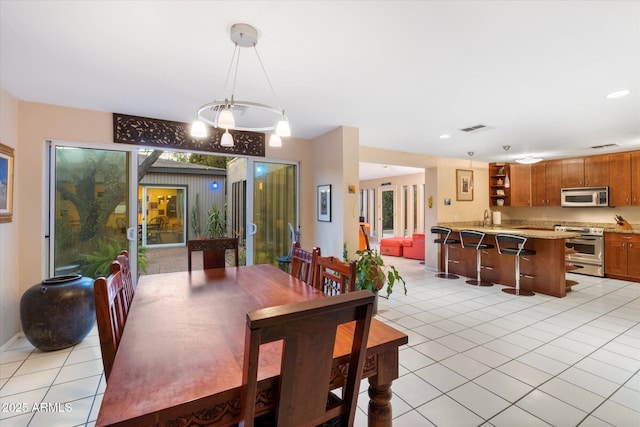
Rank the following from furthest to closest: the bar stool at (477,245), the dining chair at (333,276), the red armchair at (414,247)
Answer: the red armchair at (414,247) → the bar stool at (477,245) → the dining chair at (333,276)

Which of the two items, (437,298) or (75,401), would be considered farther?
(437,298)

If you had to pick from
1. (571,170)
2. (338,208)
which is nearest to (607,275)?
(571,170)

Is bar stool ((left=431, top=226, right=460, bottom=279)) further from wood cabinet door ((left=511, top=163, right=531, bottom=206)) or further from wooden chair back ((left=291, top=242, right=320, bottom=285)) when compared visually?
wooden chair back ((left=291, top=242, right=320, bottom=285))

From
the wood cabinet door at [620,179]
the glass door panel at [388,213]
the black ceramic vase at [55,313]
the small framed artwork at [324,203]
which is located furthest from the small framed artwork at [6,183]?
the glass door panel at [388,213]

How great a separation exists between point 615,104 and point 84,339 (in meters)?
5.94

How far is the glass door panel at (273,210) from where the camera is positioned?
453 centimetres

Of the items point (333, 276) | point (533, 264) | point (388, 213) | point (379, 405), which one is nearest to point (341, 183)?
point (333, 276)

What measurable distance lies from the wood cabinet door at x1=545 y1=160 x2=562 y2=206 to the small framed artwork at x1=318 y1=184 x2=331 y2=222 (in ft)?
17.2

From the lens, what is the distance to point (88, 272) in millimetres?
3520

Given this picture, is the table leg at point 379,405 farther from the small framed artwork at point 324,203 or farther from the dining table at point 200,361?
the small framed artwork at point 324,203

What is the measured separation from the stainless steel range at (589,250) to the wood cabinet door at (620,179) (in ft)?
2.07

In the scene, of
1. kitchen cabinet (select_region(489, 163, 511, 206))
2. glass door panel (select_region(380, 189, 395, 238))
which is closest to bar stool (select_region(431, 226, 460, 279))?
kitchen cabinet (select_region(489, 163, 511, 206))

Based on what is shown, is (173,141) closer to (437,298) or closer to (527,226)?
(437,298)

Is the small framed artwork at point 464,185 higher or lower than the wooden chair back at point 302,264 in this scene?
higher
